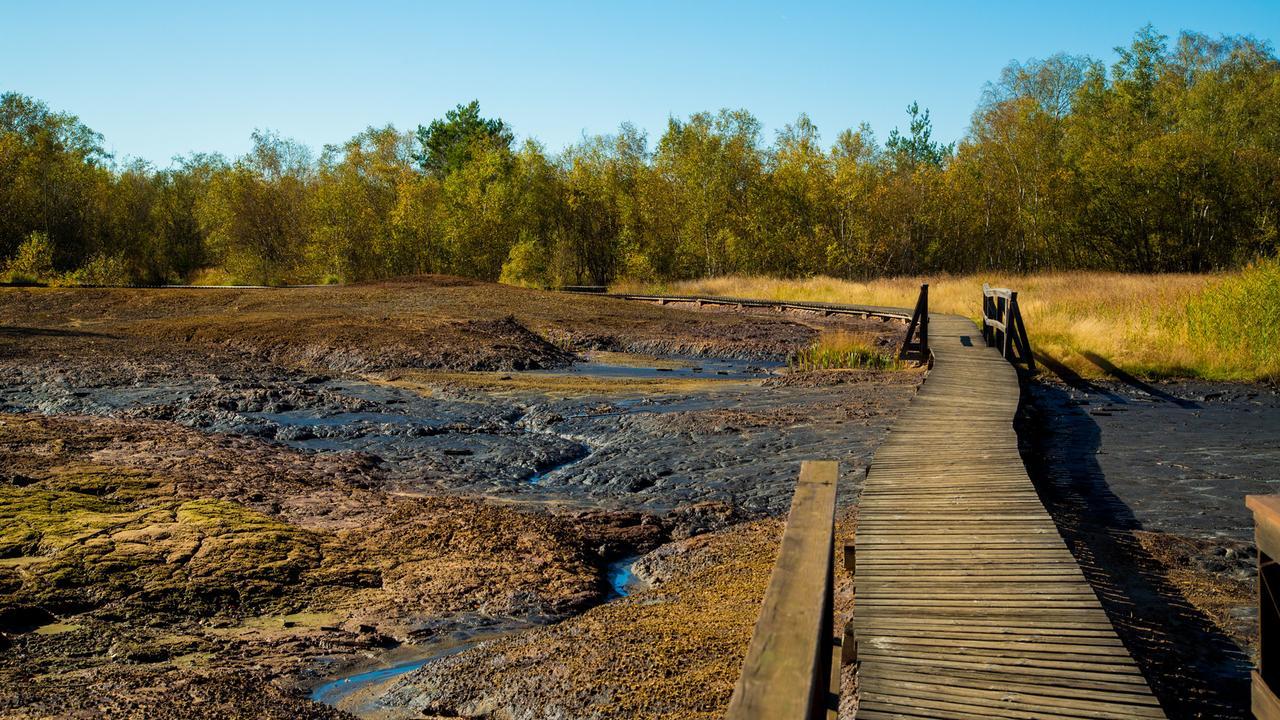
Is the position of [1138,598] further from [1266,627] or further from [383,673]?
[383,673]

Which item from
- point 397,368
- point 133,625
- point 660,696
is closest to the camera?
point 660,696

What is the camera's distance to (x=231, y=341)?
71.3ft

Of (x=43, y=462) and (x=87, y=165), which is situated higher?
(x=87, y=165)

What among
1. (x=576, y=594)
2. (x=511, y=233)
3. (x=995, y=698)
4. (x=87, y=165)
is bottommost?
(x=576, y=594)

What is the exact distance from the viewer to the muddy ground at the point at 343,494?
5668mm

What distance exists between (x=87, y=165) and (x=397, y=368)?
40608mm

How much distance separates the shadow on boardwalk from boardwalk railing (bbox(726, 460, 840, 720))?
2.02 meters

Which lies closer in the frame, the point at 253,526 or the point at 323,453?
the point at 253,526

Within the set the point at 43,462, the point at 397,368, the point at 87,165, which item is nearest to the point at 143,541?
the point at 43,462

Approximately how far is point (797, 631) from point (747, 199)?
171 ft

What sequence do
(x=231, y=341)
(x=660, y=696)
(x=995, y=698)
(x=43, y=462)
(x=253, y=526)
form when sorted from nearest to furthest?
(x=995, y=698) → (x=660, y=696) → (x=253, y=526) → (x=43, y=462) → (x=231, y=341)

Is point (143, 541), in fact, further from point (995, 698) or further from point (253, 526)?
point (995, 698)

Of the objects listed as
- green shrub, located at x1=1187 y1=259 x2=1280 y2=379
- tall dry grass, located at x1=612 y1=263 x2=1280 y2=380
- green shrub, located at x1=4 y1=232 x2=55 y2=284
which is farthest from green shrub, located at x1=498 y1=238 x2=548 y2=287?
green shrub, located at x1=1187 y1=259 x2=1280 y2=379

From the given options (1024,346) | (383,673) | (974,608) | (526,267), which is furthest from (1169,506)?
(526,267)
